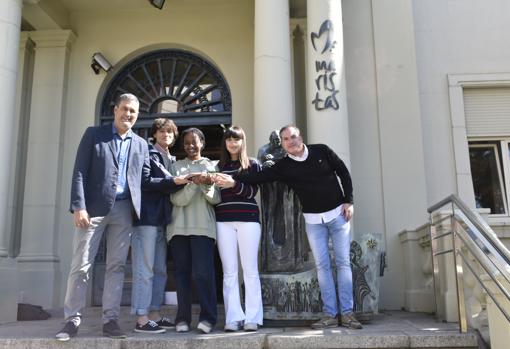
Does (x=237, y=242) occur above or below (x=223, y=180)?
below

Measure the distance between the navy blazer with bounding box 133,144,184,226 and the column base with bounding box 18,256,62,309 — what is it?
3.72 m

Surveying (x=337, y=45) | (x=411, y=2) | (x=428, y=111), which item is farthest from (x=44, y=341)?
(x=411, y=2)

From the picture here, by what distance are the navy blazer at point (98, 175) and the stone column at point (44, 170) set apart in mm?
3948

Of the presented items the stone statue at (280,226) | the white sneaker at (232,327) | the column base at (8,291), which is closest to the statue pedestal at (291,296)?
the stone statue at (280,226)

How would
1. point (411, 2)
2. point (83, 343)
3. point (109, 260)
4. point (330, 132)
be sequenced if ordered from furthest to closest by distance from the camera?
point (411, 2), point (330, 132), point (109, 260), point (83, 343)

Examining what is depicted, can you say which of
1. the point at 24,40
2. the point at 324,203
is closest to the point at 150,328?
the point at 324,203

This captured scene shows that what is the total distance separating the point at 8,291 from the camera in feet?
19.7

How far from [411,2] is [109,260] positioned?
601cm

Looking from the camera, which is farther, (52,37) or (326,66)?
(52,37)

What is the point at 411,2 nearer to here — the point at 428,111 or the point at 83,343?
the point at 428,111

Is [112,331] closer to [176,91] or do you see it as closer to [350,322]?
[350,322]

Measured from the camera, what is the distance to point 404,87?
7.59m

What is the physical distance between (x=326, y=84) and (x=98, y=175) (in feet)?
11.0

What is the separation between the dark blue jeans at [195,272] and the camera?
4.55 metres
